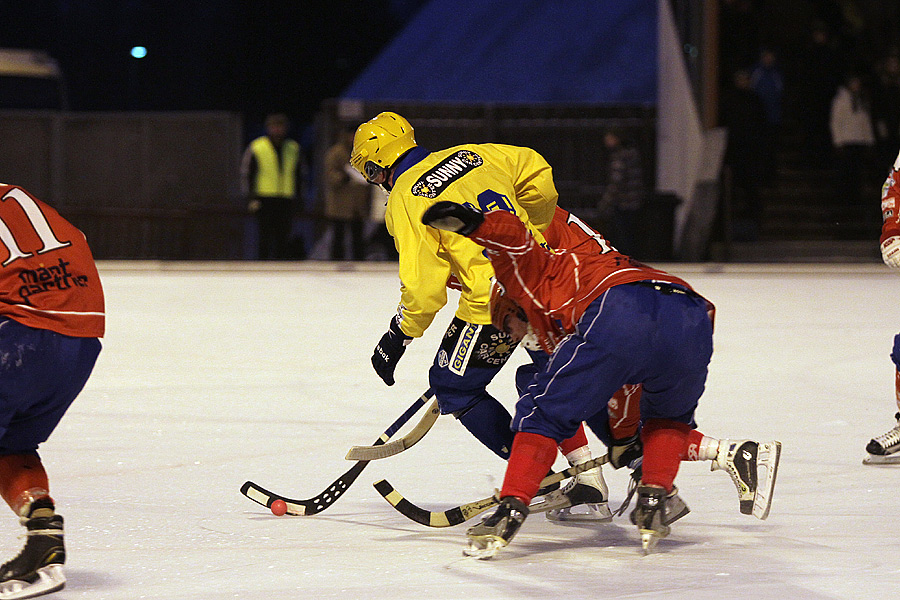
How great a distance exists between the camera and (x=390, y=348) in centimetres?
398

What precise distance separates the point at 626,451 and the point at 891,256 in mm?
1651

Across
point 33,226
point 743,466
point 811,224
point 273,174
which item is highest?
point 273,174

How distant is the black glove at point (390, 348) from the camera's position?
395 cm

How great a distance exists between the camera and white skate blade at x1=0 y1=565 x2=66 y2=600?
3.19 meters

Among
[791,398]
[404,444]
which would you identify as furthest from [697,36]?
[404,444]

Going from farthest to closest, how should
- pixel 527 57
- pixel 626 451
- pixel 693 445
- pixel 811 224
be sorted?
pixel 527 57 < pixel 811 224 < pixel 626 451 < pixel 693 445

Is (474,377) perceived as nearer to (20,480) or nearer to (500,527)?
(500,527)

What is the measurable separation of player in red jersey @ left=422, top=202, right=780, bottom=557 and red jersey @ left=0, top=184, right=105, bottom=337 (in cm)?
91

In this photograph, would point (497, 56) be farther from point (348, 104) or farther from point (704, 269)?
point (704, 269)

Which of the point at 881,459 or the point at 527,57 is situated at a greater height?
the point at 527,57

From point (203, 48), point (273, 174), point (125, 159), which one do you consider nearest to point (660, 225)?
point (273, 174)

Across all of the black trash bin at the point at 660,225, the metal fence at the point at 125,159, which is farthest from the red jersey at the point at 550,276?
the metal fence at the point at 125,159

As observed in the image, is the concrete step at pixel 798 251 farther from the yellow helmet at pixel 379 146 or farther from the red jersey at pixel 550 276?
the red jersey at pixel 550 276

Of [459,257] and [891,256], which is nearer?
[459,257]
